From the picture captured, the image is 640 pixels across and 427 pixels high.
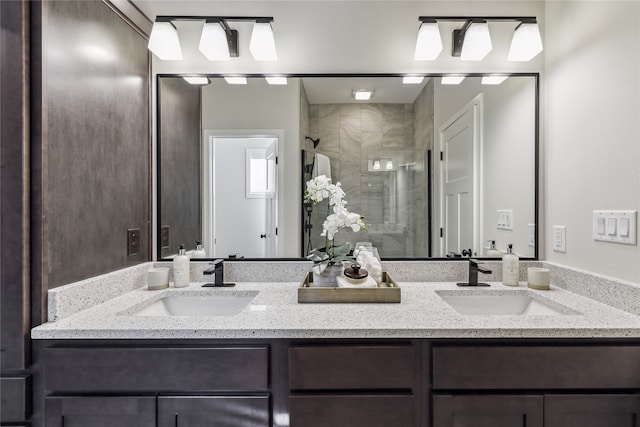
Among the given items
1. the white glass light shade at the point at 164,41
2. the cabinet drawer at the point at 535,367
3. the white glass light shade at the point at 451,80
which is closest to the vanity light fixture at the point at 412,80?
the white glass light shade at the point at 451,80

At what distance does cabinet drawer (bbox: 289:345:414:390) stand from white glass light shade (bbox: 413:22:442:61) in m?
1.32

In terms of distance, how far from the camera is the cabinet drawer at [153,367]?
39.4 inches

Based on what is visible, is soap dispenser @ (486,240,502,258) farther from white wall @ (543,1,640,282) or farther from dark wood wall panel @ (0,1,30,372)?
dark wood wall panel @ (0,1,30,372)

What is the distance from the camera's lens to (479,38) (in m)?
1.52

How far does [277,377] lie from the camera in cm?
102

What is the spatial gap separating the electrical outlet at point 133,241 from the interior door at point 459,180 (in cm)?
146

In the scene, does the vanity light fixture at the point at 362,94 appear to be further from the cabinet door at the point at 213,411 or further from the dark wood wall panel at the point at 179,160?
the cabinet door at the point at 213,411

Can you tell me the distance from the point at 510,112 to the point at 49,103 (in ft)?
6.28

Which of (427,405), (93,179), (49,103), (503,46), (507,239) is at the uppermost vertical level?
(503,46)

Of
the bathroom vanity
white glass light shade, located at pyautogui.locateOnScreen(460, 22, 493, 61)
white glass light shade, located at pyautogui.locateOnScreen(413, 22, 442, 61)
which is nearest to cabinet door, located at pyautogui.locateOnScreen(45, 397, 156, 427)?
the bathroom vanity

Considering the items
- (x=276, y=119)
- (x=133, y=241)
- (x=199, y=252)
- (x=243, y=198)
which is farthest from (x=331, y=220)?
(x=133, y=241)

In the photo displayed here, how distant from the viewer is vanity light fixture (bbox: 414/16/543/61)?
1514mm

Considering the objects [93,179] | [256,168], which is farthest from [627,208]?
[93,179]

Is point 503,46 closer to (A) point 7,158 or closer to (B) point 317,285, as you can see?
(B) point 317,285
